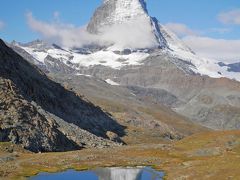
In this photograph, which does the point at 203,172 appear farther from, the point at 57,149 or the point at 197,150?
the point at 57,149

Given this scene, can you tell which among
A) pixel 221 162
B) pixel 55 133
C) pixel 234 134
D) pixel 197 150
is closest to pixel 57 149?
pixel 55 133

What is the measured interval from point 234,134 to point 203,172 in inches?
2183

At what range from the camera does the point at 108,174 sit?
96.1 metres

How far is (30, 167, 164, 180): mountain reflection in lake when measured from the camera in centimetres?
9131

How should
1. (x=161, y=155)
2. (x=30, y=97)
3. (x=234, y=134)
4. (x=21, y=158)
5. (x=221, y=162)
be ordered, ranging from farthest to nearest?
(x=30, y=97), (x=234, y=134), (x=161, y=155), (x=21, y=158), (x=221, y=162)

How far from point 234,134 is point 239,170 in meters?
60.3

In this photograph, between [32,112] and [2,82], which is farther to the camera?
[2,82]

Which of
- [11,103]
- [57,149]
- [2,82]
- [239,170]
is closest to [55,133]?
[57,149]

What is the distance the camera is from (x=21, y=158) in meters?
115

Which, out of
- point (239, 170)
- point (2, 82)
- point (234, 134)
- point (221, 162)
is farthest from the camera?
point (2, 82)

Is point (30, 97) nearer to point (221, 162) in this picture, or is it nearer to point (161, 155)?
point (161, 155)

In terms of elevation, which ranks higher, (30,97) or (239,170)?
(30,97)

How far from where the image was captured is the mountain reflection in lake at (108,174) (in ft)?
300

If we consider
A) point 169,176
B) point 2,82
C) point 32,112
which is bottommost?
point 169,176
